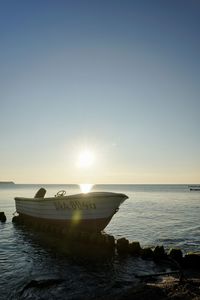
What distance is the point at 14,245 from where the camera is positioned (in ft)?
69.4

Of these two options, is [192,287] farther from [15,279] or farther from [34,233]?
[34,233]

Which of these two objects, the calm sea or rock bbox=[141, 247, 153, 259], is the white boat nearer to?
the calm sea

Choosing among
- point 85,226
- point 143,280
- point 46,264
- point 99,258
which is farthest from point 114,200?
point 143,280

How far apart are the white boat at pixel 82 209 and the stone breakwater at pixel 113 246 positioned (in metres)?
0.67

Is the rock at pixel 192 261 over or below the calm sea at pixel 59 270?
over

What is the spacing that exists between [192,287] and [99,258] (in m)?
7.47

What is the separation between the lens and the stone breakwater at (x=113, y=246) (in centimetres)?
1490

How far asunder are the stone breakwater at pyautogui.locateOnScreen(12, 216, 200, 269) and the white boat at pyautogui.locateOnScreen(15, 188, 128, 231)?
67 centimetres

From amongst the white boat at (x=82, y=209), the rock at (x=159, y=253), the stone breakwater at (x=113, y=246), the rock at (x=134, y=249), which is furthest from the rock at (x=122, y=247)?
the white boat at (x=82, y=209)

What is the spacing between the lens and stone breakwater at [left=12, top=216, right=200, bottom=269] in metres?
14.9

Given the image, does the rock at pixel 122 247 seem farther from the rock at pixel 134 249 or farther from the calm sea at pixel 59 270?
the calm sea at pixel 59 270

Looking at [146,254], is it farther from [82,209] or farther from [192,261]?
[82,209]

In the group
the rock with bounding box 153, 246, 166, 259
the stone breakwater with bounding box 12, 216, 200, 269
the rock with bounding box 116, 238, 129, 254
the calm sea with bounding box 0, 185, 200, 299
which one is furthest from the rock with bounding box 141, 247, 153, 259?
the rock with bounding box 116, 238, 129, 254

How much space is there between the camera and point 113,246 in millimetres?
18672
